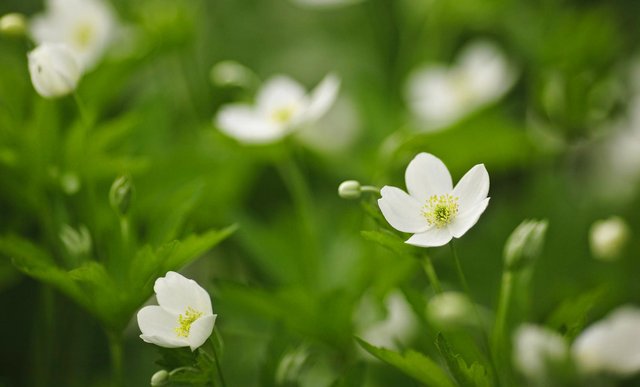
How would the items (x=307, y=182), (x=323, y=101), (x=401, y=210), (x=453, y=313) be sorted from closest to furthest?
1. (x=453, y=313)
2. (x=401, y=210)
3. (x=323, y=101)
4. (x=307, y=182)

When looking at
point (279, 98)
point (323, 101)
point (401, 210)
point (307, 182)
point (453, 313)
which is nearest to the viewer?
point (453, 313)

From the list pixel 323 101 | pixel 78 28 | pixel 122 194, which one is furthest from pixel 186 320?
pixel 78 28

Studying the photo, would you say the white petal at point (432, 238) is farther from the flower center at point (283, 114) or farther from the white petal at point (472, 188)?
the flower center at point (283, 114)

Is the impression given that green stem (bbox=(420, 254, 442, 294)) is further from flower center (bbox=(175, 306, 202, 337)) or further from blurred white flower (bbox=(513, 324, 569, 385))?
flower center (bbox=(175, 306, 202, 337))

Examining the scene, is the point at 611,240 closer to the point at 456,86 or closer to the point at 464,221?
the point at 464,221

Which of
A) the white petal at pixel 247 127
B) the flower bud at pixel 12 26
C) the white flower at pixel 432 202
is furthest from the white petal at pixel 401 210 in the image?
the flower bud at pixel 12 26

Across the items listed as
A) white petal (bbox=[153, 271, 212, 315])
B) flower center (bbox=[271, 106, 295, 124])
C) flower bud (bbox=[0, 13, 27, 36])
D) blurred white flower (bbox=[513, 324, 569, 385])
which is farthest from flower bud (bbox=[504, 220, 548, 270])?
flower bud (bbox=[0, 13, 27, 36])
